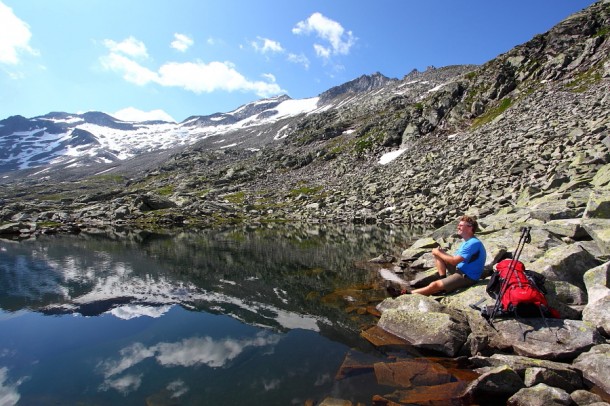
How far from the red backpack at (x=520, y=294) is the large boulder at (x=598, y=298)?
0.88 meters

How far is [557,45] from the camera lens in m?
84.3

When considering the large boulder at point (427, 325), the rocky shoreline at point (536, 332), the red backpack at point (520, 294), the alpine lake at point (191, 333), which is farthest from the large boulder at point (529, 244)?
the alpine lake at point (191, 333)

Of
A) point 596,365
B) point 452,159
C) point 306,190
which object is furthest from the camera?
point 306,190

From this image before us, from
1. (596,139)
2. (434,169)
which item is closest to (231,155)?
(434,169)

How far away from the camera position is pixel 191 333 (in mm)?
11367

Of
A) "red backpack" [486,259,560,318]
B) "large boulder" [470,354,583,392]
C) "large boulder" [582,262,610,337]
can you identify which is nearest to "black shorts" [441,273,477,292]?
"red backpack" [486,259,560,318]

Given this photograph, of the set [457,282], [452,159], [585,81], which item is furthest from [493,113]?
[457,282]

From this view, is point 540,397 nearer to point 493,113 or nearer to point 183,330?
point 183,330

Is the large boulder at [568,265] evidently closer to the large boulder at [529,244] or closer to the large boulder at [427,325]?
the large boulder at [529,244]

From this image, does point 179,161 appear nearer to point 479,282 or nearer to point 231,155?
point 231,155

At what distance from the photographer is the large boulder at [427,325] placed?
31.3 feet

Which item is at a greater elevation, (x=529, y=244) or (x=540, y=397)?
(x=529, y=244)

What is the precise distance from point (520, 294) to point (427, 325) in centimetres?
267

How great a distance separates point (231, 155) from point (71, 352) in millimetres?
164693
